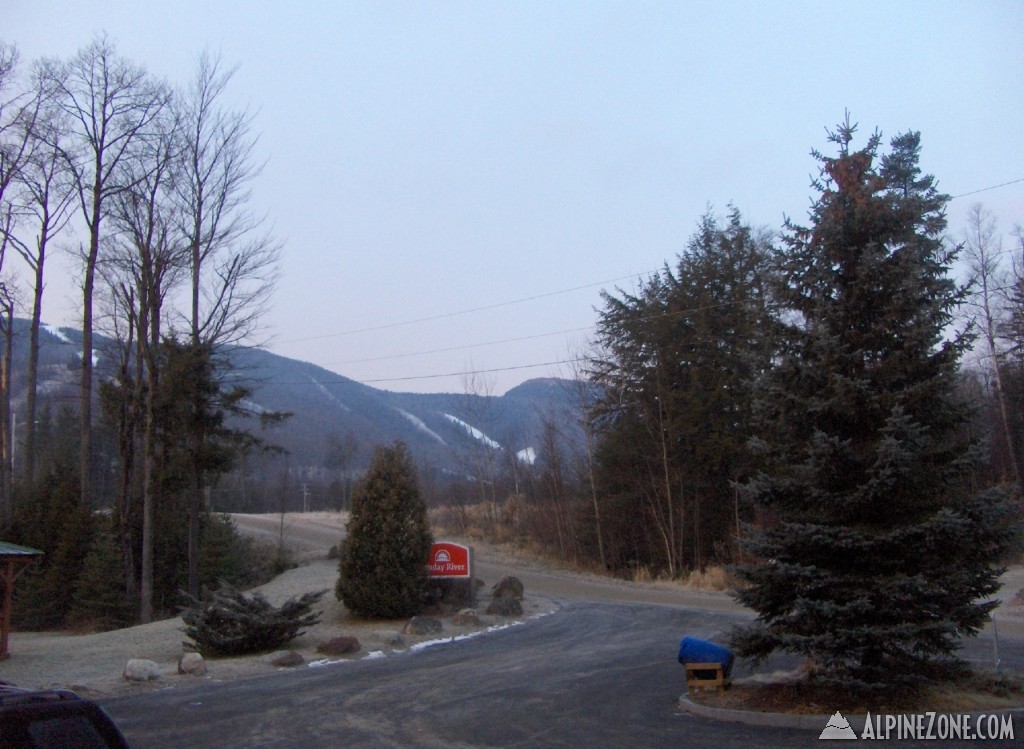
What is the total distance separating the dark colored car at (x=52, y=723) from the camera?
3596mm

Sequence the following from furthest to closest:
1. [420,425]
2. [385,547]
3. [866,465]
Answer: [420,425], [385,547], [866,465]

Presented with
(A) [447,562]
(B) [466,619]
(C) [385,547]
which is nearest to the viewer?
(B) [466,619]

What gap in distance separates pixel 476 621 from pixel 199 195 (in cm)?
1803

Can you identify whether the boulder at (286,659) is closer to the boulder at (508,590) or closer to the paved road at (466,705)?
the paved road at (466,705)

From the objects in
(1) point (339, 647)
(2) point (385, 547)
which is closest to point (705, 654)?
(1) point (339, 647)

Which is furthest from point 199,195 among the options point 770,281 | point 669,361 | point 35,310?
point 770,281

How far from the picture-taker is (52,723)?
12.2 feet

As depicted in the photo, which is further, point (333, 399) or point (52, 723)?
point (333, 399)

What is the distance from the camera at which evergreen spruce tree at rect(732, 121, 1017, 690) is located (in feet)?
31.4

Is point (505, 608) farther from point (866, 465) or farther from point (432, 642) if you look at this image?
point (866, 465)

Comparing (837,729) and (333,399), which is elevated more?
(333,399)

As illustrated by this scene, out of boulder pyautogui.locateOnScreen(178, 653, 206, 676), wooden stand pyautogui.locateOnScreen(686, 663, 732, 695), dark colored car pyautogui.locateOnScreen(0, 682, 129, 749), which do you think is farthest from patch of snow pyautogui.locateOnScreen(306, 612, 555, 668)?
dark colored car pyautogui.locateOnScreen(0, 682, 129, 749)

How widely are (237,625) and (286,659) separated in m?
1.48

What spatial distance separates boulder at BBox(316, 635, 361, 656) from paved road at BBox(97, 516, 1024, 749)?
0.79 m
